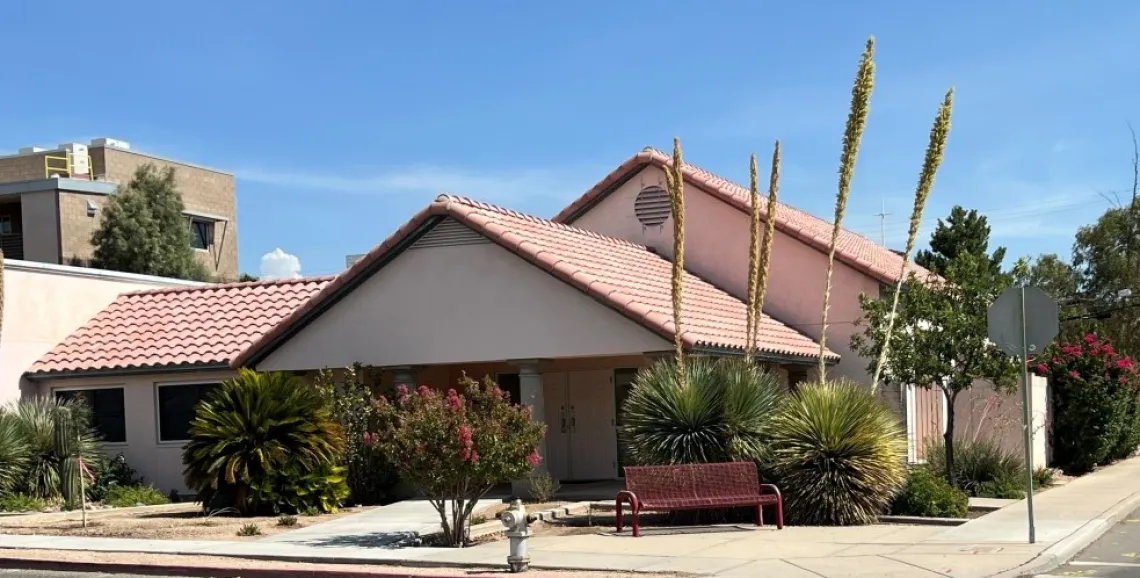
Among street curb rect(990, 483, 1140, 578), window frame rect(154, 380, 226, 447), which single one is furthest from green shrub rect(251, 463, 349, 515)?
street curb rect(990, 483, 1140, 578)

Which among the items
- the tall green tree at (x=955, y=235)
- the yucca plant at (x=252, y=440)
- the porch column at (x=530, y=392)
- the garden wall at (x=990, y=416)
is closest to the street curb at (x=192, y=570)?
the yucca plant at (x=252, y=440)

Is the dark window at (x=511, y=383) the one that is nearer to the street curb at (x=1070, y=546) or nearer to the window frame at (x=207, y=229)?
the street curb at (x=1070, y=546)

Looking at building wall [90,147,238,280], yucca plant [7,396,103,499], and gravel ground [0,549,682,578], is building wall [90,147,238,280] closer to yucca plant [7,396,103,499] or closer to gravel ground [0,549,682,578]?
yucca plant [7,396,103,499]

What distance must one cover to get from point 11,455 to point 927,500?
14959mm

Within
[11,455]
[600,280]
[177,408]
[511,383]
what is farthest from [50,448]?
[600,280]

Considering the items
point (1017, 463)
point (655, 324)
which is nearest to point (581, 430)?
point (655, 324)

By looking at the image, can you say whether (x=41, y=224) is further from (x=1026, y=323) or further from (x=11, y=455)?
(x=1026, y=323)

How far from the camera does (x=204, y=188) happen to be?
58.8 m

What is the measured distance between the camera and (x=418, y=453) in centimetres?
1373

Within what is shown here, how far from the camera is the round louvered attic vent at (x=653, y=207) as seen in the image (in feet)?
83.6

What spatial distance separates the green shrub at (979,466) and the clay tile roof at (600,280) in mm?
2898

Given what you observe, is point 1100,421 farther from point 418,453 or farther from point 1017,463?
point 418,453

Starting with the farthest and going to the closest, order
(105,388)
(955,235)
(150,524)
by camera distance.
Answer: (955,235), (105,388), (150,524)

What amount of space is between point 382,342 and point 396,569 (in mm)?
7834
